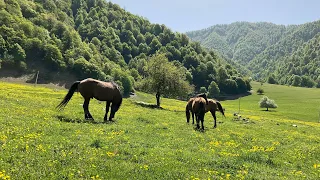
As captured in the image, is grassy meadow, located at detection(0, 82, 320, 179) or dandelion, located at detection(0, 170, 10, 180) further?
grassy meadow, located at detection(0, 82, 320, 179)

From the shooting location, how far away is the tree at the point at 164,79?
58.7 metres

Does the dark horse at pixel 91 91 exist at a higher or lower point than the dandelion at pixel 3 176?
higher

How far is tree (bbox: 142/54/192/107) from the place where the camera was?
58688 millimetres

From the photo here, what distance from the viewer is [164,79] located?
193ft

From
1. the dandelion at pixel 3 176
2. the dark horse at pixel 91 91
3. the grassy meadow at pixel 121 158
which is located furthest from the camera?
the dark horse at pixel 91 91

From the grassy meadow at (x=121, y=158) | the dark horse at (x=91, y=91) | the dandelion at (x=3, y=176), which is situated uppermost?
the dark horse at (x=91, y=91)

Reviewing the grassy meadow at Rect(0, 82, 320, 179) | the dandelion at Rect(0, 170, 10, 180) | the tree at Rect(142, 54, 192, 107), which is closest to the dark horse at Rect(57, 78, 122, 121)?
the grassy meadow at Rect(0, 82, 320, 179)

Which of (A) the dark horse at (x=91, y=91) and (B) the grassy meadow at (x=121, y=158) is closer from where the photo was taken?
(B) the grassy meadow at (x=121, y=158)

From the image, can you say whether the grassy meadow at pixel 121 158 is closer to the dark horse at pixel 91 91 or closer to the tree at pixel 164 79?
the dark horse at pixel 91 91

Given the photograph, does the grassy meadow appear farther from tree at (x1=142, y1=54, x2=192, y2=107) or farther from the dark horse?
tree at (x1=142, y1=54, x2=192, y2=107)

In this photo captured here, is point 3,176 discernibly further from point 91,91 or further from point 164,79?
point 164,79

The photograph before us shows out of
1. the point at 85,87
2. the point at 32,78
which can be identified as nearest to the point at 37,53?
the point at 32,78

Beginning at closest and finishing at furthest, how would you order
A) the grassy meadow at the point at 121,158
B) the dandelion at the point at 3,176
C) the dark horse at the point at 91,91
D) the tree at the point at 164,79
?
the dandelion at the point at 3,176, the grassy meadow at the point at 121,158, the dark horse at the point at 91,91, the tree at the point at 164,79

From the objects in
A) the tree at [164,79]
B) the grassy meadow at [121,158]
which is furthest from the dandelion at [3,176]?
the tree at [164,79]
